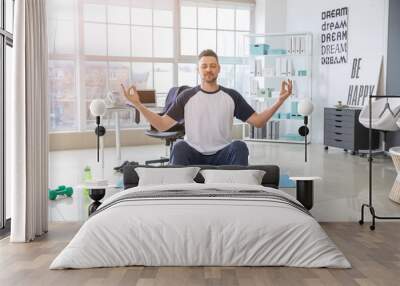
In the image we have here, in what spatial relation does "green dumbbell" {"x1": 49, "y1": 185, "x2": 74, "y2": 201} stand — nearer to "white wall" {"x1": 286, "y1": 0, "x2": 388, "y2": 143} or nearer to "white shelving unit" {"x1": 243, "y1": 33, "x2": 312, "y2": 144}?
"white wall" {"x1": 286, "y1": 0, "x2": 388, "y2": 143}

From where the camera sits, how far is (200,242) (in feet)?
11.6

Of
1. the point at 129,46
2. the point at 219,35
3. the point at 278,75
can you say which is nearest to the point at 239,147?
the point at 129,46

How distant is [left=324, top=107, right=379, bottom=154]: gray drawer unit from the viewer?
935 cm

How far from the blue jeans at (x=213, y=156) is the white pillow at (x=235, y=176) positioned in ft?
1.41

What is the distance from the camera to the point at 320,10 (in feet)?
36.2

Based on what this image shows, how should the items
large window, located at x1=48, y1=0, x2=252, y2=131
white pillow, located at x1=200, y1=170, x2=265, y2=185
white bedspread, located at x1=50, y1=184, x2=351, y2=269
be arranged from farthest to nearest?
large window, located at x1=48, y1=0, x2=252, y2=131, white pillow, located at x1=200, y1=170, x2=265, y2=185, white bedspread, located at x1=50, y1=184, x2=351, y2=269

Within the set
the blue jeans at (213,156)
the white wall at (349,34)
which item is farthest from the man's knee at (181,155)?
the white wall at (349,34)

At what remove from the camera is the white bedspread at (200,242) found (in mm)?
3518

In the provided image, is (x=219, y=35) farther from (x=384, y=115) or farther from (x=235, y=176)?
(x=235, y=176)

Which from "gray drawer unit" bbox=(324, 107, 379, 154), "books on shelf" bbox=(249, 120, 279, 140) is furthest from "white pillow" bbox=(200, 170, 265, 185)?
"books on shelf" bbox=(249, 120, 279, 140)

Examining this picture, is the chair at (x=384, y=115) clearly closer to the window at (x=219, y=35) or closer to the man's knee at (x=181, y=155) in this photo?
the window at (x=219, y=35)

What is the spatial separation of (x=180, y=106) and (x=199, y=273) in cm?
203

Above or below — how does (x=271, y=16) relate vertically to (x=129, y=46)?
above

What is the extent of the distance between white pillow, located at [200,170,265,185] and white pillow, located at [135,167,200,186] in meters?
0.15
